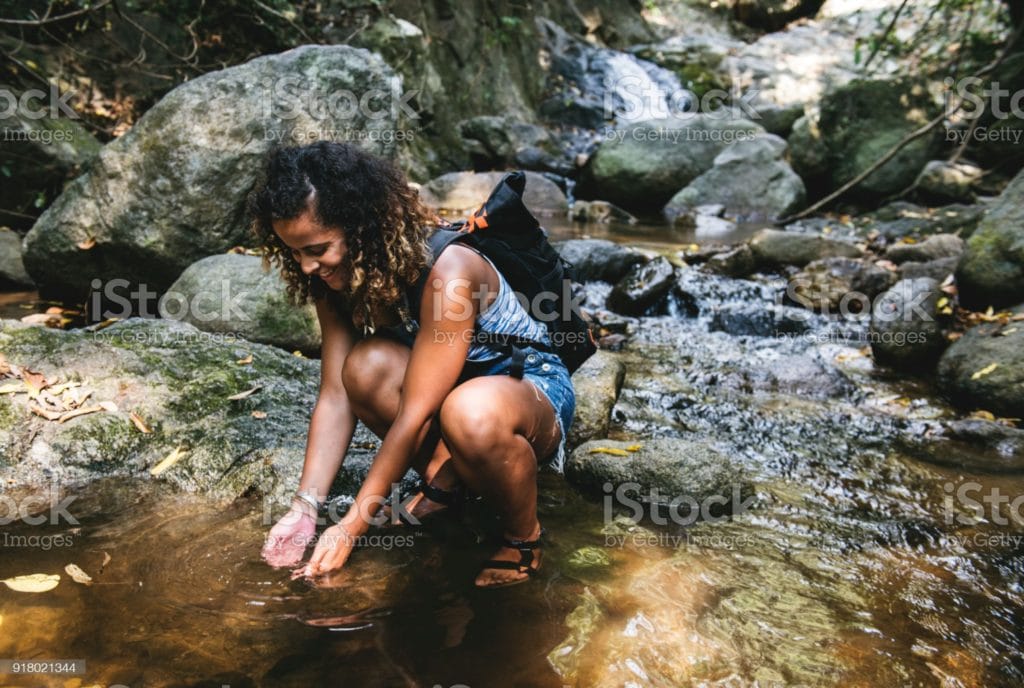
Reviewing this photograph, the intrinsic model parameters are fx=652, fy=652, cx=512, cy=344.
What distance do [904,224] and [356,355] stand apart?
29.2 feet

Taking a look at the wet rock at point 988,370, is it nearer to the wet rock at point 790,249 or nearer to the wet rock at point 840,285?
the wet rock at point 840,285

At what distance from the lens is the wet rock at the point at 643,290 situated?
Answer: 19.7ft

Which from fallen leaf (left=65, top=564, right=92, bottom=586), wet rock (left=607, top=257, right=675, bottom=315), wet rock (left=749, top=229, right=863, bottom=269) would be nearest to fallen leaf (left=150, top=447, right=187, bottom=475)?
fallen leaf (left=65, top=564, right=92, bottom=586)

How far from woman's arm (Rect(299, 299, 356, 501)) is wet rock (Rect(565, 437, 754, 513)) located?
114 centimetres

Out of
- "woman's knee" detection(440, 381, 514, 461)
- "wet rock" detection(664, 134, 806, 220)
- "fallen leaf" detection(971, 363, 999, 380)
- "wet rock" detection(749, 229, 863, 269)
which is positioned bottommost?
"fallen leaf" detection(971, 363, 999, 380)

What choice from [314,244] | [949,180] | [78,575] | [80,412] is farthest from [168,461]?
[949,180]

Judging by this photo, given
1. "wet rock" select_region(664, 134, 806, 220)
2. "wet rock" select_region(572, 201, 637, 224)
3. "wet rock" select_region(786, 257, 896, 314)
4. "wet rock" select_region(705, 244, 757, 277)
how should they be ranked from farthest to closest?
"wet rock" select_region(664, 134, 806, 220)
"wet rock" select_region(572, 201, 637, 224)
"wet rock" select_region(705, 244, 757, 277)
"wet rock" select_region(786, 257, 896, 314)

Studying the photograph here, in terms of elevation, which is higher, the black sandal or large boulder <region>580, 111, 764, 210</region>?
large boulder <region>580, 111, 764, 210</region>

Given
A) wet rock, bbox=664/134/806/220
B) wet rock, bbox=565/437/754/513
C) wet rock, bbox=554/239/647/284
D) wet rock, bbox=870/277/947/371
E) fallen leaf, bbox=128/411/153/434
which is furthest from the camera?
wet rock, bbox=664/134/806/220

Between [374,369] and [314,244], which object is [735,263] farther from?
[314,244]

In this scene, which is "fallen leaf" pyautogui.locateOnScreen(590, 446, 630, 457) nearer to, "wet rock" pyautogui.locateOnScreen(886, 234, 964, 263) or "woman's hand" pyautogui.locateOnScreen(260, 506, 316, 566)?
"woman's hand" pyautogui.locateOnScreen(260, 506, 316, 566)

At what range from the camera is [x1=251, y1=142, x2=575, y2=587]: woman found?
190 centimetres

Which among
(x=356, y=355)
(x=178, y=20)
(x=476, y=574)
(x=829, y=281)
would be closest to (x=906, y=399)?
(x=829, y=281)

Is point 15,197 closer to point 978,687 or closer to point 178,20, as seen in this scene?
point 178,20
